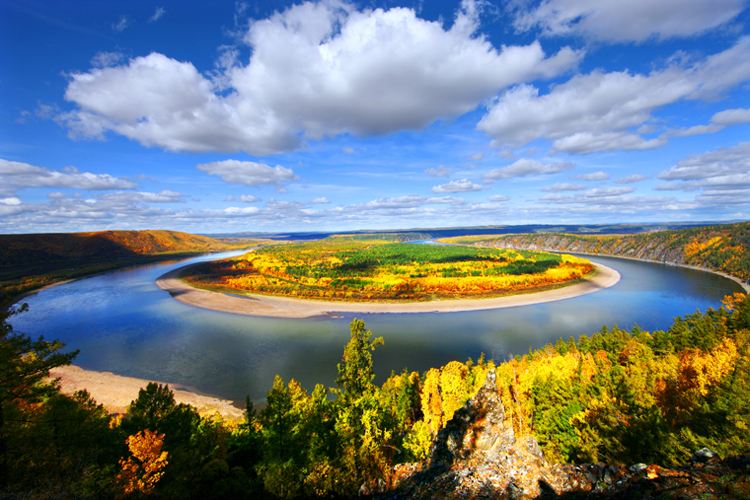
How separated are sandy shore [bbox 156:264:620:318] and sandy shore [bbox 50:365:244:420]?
126ft

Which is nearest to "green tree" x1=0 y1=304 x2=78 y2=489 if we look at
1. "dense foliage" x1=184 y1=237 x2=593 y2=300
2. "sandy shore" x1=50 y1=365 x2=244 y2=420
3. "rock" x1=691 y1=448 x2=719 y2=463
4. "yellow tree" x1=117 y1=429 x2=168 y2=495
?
"yellow tree" x1=117 y1=429 x2=168 y2=495

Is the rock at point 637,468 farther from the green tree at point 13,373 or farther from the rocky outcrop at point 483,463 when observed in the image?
the green tree at point 13,373

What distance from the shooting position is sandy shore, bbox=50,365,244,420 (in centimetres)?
3978

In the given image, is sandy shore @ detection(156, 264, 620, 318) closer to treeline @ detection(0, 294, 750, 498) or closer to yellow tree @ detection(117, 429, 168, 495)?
treeline @ detection(0, 294, 750, 498)

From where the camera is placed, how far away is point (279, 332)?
7206 cm

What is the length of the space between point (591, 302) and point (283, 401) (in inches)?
4048

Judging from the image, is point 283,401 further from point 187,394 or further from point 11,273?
point 11,273

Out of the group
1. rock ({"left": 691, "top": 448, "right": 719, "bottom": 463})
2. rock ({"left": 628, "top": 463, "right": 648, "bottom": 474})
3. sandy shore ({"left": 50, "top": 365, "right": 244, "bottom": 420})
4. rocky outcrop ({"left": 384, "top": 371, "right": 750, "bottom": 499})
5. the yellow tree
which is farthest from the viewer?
sandy shore ({"left": 50, "top": 365, "right": 244, "bottom": 420})

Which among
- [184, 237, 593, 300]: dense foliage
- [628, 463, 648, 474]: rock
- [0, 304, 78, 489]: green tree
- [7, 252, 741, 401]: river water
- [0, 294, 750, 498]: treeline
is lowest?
[7, 252, 741, 401]: river water

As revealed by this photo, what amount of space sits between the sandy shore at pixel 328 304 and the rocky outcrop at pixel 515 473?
71.0 m

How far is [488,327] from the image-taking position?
73312 millimetres

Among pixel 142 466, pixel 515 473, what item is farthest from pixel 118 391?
pixel 515 473

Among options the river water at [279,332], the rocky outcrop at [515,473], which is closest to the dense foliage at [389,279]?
the river water at [279,332]

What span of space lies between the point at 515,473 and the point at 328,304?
Answer: 87.6 m
